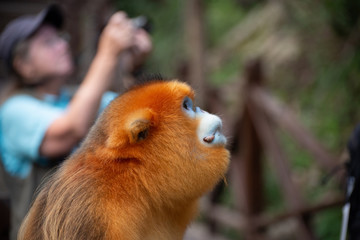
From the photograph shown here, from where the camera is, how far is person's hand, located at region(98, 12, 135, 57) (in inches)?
73.7

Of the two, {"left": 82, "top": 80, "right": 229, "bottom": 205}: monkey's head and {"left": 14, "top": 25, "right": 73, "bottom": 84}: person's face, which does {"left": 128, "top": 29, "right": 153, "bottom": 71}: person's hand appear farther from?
{"left": 82, "top": 80, "right": 229, "bottom": 205}: monkey's head

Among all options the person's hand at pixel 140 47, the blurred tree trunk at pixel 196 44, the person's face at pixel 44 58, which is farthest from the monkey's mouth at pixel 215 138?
the blurred tree trunk at pixel 196 44

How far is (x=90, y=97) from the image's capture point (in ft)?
6.14

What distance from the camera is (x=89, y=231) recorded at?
1123mm

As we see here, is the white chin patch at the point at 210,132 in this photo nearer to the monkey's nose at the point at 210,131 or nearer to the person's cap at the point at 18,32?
the monkey's nose at the point at 210,131

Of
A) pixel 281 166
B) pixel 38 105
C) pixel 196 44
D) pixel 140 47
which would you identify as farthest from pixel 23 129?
pixel 196 44

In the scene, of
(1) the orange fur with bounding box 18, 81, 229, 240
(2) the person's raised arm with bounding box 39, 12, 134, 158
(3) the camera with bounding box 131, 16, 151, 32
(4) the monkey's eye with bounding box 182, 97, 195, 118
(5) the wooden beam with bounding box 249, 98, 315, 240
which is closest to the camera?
(1) the orange fur with bounding box 18, 81, 229, 240

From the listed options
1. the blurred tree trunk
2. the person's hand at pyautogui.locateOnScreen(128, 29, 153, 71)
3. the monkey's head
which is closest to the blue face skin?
the monkey's head

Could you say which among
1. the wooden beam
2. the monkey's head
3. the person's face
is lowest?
the wooden beam

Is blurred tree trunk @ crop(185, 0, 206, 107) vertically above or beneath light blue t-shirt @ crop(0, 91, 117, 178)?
beneath

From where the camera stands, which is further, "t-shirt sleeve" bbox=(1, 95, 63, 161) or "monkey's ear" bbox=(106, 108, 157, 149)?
"t-shirt sleeve" bbox=(1, 95, 63, 161)

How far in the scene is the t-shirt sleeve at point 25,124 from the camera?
189 cm

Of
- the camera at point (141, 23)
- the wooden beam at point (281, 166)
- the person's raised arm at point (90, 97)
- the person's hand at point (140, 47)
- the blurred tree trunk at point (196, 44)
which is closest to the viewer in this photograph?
the person's raised arm at point (90, 97)

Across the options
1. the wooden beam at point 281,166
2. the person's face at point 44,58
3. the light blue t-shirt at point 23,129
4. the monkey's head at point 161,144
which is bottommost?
the wooden beam at point 281,166
